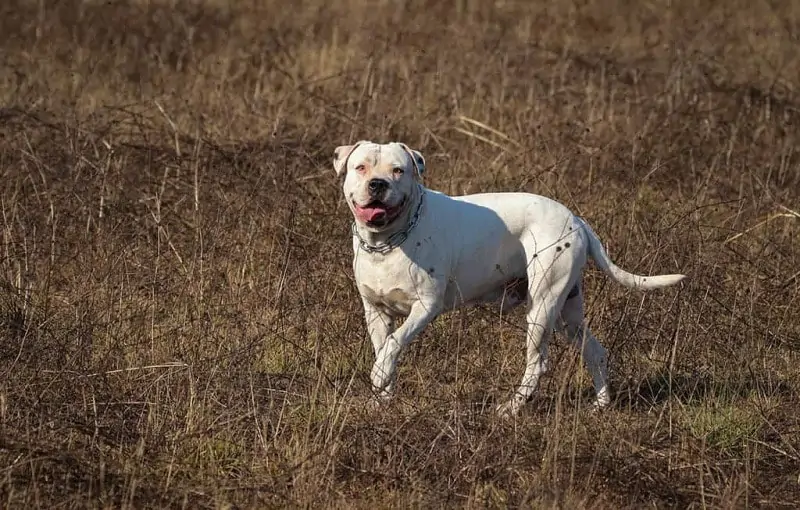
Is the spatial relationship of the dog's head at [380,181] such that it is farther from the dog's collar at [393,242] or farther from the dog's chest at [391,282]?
the dog's chest at [391,282]

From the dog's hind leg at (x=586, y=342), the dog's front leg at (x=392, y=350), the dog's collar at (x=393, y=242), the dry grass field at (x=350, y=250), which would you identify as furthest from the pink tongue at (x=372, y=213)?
the dog's hind leg at (x=586, y=342)

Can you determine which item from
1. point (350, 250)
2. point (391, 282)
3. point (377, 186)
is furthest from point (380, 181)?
point (350, 250)

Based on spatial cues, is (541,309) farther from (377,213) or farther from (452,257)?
(377,213)

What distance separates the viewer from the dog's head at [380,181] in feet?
20.1

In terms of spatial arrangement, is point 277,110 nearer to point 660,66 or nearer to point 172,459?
point 660,66

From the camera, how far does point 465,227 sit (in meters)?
6.46

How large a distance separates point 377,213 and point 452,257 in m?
0.49

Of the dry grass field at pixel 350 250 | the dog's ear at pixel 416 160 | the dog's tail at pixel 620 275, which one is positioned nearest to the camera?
the dry grass field at pixel 350 250

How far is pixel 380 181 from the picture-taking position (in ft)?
20.0

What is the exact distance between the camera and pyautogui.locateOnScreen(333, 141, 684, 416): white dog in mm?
6188

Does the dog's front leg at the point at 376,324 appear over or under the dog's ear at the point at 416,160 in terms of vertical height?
under

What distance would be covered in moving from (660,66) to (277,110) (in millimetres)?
3824

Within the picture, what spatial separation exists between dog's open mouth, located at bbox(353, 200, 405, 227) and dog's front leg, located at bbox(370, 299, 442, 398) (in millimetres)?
441

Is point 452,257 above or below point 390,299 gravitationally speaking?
above
